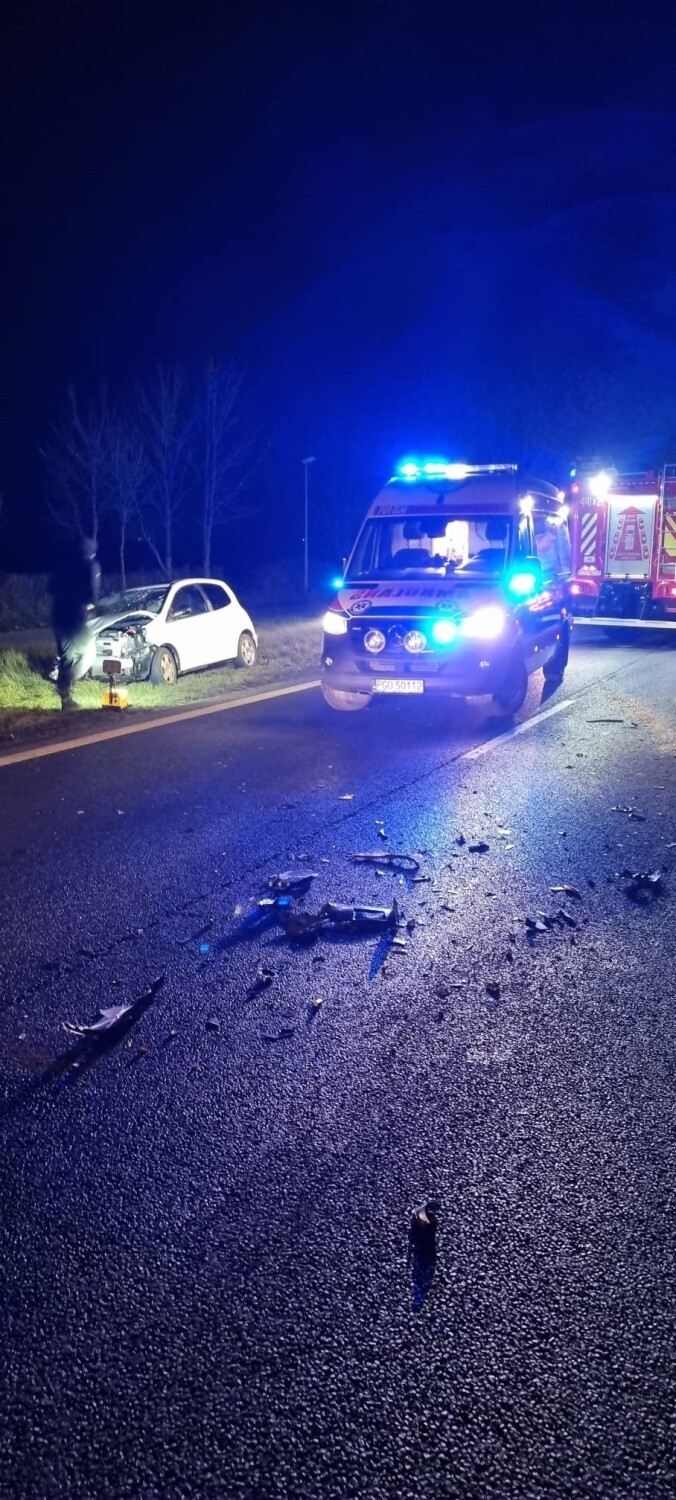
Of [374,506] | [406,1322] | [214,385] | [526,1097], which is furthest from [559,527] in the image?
[214,385]

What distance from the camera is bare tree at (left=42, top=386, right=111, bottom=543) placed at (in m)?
38.2

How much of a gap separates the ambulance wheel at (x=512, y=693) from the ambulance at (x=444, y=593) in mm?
12

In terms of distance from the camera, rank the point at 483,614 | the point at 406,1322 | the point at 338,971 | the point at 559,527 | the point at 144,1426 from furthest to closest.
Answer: the point at 559,527, the point at 483,614, the point at 338,971, the point at 406,1322, the point at 144,1426

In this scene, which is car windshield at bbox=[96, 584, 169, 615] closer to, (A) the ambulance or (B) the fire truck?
(A) the ambulance

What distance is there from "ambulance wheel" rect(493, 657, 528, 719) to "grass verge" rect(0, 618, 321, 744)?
12.3ft

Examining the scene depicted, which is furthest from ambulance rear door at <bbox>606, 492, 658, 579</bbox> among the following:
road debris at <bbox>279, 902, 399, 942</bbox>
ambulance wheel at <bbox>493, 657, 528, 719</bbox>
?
road debris at <bbox>279, 902, 399, 942</bbox>

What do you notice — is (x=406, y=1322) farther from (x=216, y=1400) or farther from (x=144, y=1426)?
(x=144, y=1426)

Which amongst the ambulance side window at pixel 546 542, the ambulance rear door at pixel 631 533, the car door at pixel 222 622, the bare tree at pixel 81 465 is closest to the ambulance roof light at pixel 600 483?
the ambulance rear door at pixel 631 533

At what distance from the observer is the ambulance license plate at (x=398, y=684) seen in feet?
32.2

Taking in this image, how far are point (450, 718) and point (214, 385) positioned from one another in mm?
34237

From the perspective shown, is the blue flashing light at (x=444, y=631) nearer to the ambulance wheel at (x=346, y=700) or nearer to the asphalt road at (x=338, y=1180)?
the ambulance wheel at (x=346, y=700)

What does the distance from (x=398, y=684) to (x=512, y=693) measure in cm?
119

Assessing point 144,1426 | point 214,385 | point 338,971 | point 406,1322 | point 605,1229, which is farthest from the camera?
point 214,385

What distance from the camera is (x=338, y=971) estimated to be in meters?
4.37
